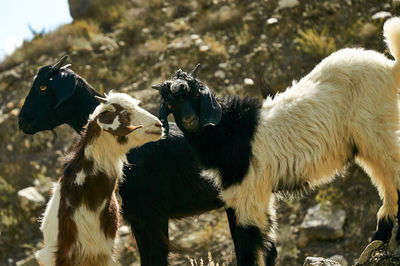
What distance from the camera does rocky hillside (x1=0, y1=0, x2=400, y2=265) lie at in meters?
10.7

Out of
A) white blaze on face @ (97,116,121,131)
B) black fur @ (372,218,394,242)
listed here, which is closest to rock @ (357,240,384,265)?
black fur @ (372,218,394,242)

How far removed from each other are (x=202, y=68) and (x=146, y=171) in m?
8.27

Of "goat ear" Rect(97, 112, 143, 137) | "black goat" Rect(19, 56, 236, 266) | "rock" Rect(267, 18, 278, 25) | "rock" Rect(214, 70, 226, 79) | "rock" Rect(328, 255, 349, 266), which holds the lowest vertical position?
"rock" Rect(328, 255, 349, 266)

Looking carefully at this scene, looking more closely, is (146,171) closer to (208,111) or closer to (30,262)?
(208,111)

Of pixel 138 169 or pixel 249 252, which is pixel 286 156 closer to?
pixel 249 252

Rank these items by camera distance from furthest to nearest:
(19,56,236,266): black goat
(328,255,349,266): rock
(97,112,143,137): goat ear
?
(328,255,349,266): rock, (19,56,236,266): black goat, (97,112,143,137): goat ear

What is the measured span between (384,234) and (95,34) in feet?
42.0

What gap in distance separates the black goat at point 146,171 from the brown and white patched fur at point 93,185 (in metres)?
0.87

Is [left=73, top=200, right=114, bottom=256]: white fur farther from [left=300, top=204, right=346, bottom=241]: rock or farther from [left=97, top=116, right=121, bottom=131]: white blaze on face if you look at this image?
[left=300, top=204, right=346, bottom=241]: rock

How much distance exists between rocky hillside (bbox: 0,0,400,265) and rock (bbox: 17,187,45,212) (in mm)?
21

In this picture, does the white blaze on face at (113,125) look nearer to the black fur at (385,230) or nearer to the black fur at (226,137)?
the black fur at (226,137)

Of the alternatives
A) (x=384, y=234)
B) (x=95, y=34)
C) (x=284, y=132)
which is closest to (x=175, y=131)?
(x=284, y=132)

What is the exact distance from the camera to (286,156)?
6578 mm

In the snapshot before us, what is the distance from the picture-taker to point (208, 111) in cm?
642
